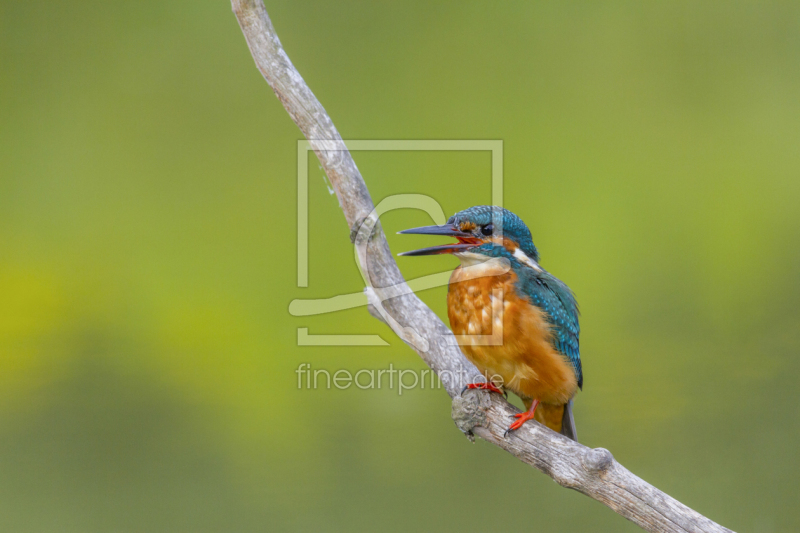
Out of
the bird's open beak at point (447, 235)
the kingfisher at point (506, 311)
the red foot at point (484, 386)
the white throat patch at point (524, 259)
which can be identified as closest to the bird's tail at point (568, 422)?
the kingfisher at point (506, 311)

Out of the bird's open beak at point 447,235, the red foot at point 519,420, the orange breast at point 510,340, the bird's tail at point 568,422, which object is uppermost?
the bird's open beak at point 447,235

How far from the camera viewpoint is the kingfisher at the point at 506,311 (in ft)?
6.18

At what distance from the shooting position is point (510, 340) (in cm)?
188

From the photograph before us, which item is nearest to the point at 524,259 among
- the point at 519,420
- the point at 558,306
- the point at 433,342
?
the point at 558,306

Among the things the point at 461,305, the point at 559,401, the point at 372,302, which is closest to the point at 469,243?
the point at 461,305

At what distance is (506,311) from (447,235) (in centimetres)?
26

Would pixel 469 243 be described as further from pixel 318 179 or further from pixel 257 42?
pixel 318 179

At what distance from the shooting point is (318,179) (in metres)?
3.46

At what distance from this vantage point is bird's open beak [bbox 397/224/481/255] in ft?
6.23

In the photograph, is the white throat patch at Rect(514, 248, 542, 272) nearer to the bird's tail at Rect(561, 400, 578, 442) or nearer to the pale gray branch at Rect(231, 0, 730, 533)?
the pale gray branch at Rect(231, 0, 730, 533)

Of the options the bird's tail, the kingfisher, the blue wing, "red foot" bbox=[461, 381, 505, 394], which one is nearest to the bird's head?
the kingfisher

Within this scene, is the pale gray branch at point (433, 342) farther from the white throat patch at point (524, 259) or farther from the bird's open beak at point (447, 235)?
the white throat patch at point (524, 259)

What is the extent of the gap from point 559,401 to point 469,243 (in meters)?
0.51

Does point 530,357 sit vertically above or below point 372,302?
below
